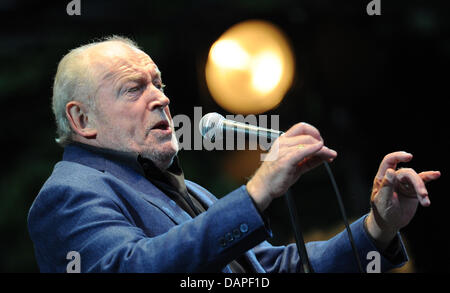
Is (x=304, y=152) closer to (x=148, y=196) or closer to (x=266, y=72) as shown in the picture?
(x=148, y=196)

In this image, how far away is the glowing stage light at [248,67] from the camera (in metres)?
3.64

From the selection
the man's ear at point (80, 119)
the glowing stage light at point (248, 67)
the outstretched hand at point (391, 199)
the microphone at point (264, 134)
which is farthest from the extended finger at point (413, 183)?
the glowing stage light at point (248, 67)

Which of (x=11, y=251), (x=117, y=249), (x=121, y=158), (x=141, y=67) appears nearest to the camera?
(x=117, y=249)

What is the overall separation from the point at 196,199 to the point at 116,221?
2.05 feet

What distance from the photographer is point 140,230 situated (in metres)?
1.82

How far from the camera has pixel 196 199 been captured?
239 cm

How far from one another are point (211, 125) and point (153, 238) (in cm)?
42

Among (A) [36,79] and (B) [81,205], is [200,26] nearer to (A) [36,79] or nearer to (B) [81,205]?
(A) [36,79]

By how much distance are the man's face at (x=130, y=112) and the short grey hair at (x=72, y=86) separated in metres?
0.04

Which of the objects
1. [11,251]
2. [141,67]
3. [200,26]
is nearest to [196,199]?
[141,67]

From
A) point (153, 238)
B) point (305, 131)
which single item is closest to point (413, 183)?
point (305, 131)

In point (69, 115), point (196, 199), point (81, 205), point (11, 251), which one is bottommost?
point (11, 251)

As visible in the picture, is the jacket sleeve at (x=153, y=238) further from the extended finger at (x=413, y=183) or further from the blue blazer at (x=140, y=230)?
the extended finger at (x=413, y=183)

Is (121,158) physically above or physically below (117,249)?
above
